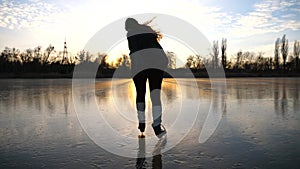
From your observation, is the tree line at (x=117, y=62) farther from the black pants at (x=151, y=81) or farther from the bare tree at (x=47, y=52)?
the black pants at (x=151, y=81)

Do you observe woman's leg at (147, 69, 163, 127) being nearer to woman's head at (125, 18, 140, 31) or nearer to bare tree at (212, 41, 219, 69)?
woman's head at (125, 18, 140, 31)

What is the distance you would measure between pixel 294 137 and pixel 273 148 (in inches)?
31.3

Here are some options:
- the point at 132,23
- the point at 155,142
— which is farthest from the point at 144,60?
the point at 155,142

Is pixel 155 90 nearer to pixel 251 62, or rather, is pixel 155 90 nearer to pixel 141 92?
pixel 141 92

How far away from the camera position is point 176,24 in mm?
6035

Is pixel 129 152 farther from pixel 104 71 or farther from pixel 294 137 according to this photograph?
pixel 104 71

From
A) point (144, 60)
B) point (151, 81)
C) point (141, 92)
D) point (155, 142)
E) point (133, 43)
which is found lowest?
point (155, 142)

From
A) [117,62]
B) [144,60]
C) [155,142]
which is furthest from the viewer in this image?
[117,62]

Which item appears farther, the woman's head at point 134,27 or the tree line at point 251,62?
the tree line at point 251,62

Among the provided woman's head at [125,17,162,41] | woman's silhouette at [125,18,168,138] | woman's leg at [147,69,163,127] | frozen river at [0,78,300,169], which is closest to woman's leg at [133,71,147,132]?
woman's silhouette at [125,18,168,138]

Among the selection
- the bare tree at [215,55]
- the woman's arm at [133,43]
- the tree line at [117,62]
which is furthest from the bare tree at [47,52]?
the woman's arm at [133,43]

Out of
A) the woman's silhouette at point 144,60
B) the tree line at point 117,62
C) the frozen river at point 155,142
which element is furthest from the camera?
the tree line at point 117,62

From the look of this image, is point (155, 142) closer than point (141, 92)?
Yes

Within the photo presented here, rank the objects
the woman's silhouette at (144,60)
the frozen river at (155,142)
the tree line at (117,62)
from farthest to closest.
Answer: the tree line at (117,62) < the woman's silhouette at (144,60) < the frozen river at (155,142)
